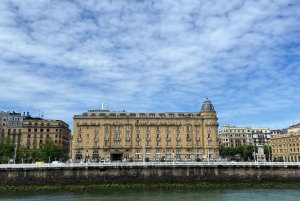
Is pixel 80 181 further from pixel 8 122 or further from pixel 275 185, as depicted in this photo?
pixel 8 122

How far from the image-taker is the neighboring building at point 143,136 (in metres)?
107

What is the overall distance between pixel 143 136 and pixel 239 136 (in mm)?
89616

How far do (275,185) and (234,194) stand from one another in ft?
53.5

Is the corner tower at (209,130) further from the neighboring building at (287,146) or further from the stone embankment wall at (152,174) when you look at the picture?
the neighboring building at (287,146)

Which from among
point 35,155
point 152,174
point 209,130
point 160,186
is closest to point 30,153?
point 35,155

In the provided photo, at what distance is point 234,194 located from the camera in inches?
2197

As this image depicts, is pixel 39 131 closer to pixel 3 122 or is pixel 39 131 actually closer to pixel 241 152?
pixel 3 122

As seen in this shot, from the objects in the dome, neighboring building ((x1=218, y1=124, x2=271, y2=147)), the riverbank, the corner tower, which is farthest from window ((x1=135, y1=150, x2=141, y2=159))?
neighboring building ((x1=218, y1=124, x2=271, y2=147))

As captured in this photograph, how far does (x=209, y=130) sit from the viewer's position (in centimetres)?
11019

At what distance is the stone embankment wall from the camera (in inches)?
2584

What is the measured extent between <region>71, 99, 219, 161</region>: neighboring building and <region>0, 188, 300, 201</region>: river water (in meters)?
45.3

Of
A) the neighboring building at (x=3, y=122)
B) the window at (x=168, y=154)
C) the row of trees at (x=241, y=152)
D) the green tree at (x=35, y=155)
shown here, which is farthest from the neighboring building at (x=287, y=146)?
the neighboring building at (x=3, y=122)

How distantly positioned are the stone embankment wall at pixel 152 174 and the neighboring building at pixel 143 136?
37506 millimetres

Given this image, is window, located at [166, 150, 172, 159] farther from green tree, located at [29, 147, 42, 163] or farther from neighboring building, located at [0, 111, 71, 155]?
neighboring building, located at [0, 111, 71, 155]
